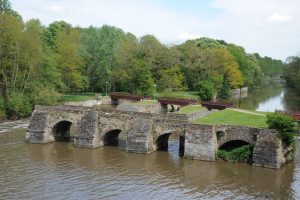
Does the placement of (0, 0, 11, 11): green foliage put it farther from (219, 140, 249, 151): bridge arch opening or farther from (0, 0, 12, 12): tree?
(219, 140, 249, 151): bridge arch opening

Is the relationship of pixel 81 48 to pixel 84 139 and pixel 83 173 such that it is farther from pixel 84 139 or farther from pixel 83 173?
pixel 83 173

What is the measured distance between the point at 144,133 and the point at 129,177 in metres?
6.66

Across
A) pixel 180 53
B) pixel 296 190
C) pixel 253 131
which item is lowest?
pixel 296 190

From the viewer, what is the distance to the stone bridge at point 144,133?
3366 cm

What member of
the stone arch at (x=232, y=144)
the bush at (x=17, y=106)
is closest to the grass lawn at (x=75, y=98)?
the bush at (x=17, y=106)

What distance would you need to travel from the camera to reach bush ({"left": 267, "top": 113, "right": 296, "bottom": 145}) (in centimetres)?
3319

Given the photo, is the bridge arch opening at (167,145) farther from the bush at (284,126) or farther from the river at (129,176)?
the bush at (284,126)

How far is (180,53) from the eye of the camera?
285ft

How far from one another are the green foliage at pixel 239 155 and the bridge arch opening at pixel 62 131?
627 inches

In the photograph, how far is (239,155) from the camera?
34.8 metres

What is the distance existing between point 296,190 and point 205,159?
26.4ft

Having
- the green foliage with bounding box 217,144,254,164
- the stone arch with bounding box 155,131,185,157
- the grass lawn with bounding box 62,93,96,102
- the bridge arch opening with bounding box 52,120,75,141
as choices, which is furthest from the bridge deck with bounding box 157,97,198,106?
the green foliage with bounding box 217,144,254,164

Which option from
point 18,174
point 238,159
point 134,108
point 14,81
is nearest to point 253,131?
point 238,159

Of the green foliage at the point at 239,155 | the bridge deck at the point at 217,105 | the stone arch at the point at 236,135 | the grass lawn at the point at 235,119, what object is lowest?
the green foliage at the point at 239,155
